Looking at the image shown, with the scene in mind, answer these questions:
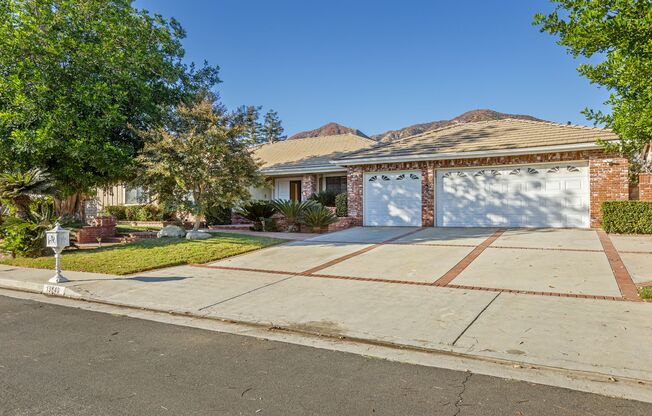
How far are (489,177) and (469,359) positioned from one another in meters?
12.8

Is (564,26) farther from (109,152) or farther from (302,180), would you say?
(302,180)

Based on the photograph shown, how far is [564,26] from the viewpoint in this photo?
7.47m

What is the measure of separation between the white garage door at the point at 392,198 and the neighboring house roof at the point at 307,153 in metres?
3.62

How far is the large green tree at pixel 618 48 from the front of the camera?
6.63 meters

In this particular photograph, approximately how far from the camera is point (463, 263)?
9.48 metres

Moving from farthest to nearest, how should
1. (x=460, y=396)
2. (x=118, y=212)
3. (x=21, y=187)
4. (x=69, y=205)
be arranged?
(x=118, y=212) → (x=69, y=205) → (x=21, y=187) → (x=460, y=396)

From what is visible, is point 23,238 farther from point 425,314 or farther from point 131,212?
point 131,212

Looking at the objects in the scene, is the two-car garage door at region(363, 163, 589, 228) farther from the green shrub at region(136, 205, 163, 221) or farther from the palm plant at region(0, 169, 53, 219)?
the green shrub at region(136, 205, 163, 221)

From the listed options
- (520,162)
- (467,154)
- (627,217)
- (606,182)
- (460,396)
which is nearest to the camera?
(460,396)

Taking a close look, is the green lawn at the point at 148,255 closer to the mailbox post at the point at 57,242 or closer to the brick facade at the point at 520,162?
the mailbox post at the point at 57,242

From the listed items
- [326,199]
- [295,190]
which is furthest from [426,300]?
[295,190]

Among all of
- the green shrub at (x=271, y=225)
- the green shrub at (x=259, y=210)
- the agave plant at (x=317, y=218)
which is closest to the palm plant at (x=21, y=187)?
the green shrub at (x=259, y=210)

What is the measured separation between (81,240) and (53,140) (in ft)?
15.9

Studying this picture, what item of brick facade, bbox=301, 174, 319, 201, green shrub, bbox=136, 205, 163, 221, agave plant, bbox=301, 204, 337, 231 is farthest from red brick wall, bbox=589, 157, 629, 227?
green shrub, bbox=136, 205, 163, 221
